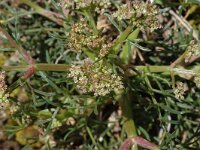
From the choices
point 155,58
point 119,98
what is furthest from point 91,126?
point 155,58

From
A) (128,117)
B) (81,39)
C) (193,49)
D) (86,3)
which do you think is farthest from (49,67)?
(193,49)

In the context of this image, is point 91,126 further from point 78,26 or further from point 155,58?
point 78,26

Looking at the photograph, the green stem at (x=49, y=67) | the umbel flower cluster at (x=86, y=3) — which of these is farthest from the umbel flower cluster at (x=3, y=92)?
the umbel flower cluster at (x=86, y=3)

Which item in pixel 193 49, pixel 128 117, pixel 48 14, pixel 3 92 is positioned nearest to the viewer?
pixel 3 92

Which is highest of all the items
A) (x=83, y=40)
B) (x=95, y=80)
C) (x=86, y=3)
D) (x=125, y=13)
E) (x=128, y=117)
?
(x=86, y=3)

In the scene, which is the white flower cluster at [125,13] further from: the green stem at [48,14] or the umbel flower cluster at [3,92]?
the green stem at [48,14]

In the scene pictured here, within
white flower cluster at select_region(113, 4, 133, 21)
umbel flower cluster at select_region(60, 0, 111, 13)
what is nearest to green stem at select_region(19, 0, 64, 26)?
umbel flower cluster at select_region(60, 0, 111, 13)

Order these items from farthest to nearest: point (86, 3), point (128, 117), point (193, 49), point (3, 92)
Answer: point (128, 117)
point (193, 49)
point (86, 3)
point (3, 92)

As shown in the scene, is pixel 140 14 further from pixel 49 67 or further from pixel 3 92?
pixel 3 92
